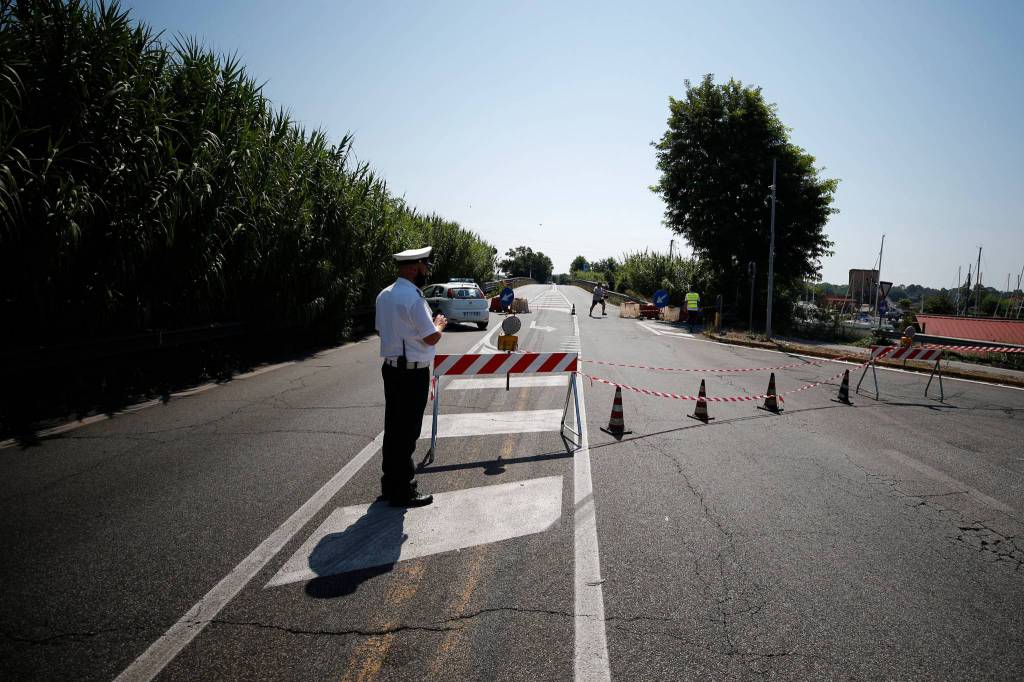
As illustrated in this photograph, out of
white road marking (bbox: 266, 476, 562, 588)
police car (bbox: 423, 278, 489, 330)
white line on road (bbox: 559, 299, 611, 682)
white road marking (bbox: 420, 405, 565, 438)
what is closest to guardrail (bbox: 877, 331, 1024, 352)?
police car (bbox: 423, 278, 489, 330)

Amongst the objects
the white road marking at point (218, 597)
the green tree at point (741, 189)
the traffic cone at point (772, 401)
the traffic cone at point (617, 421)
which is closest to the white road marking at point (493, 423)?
the traffic cone at point (617, 421)

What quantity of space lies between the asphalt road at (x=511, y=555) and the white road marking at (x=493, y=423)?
7 centimetres

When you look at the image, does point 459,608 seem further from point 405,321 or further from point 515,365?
A: point 515,365

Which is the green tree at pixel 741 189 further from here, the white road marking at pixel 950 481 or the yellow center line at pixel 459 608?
the yellow center line at pixel 459 608

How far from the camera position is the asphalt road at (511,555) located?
2641 millimetres

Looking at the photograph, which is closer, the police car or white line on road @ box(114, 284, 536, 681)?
white line on road @ box(114, 284, 536, 681)

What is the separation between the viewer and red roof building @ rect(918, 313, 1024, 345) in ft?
62.3

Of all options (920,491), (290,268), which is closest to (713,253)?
(290,268)

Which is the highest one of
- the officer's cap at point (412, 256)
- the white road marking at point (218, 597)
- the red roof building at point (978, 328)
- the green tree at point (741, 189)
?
the green tree at point (741, 189)

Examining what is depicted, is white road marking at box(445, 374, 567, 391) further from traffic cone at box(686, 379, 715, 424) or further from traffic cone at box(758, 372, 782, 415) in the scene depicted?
traffic cone at box(758, 372, 782, 415)

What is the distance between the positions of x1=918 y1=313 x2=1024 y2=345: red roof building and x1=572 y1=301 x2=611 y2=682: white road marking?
21.4 metres

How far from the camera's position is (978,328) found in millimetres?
21203

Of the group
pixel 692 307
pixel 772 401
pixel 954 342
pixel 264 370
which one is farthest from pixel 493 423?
pixel 692 307

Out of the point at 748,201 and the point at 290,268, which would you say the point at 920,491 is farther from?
the point at 748,201
